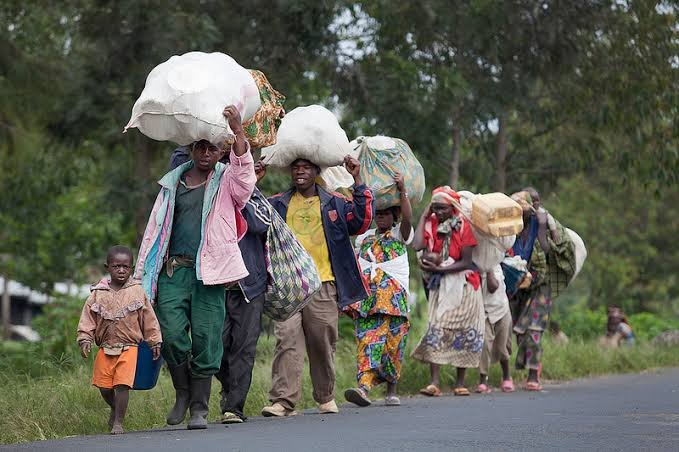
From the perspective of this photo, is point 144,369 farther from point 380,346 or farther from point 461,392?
point 461,392

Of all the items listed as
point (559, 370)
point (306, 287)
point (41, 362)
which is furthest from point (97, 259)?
point (306, 287)

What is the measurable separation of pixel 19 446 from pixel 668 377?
9.29 m

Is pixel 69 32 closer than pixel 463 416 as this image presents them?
No

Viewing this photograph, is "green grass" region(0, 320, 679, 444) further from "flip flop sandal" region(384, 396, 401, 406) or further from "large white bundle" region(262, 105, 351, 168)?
A: "large white bundle" region(262, 105, 351, 168)

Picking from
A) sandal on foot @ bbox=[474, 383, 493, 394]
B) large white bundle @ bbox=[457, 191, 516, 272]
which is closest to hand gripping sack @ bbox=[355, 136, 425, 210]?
large white bundle @ bbox=[457, 191, 516, 272]

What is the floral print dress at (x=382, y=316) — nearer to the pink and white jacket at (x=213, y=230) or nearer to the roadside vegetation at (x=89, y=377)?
the roadside vegetation at (x=89, y=377)

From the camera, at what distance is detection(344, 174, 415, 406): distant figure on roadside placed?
1108 centimetres

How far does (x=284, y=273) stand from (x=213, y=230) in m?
0.93

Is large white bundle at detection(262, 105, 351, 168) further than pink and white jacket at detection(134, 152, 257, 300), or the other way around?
large white bundle at detection(262, 105, 351, 168)

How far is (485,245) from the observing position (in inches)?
501

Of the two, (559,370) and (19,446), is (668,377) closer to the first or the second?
(559,370)

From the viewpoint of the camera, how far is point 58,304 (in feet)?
78.4

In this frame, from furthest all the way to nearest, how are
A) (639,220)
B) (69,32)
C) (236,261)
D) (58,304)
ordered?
(639,220)
(58,304)
(69,32)
(236,261)

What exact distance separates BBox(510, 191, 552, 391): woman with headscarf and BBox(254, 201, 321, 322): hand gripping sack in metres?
4.52
